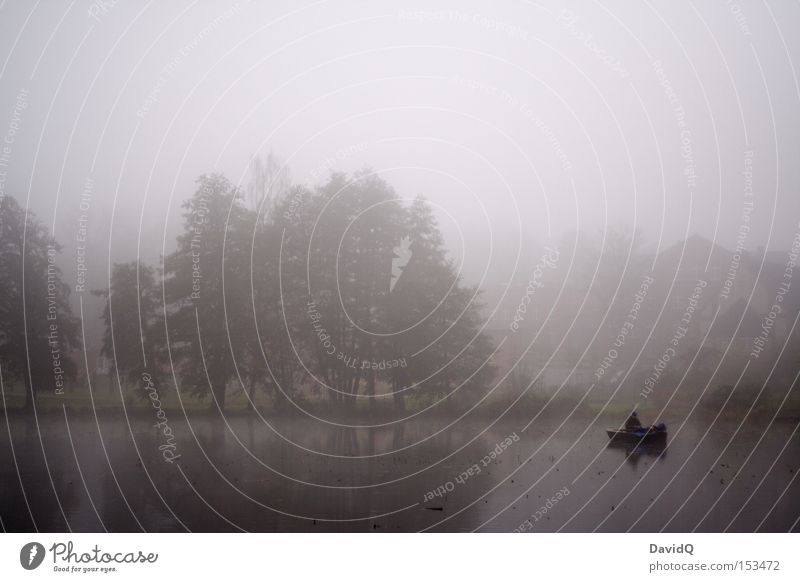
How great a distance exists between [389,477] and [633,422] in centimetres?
162

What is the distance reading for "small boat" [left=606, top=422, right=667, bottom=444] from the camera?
4.84 meters

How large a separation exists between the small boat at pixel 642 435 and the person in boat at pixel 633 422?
17 millimetres

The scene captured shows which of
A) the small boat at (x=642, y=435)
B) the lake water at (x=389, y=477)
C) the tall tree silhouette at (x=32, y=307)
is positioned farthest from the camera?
the small boat at (x=642, y=435)

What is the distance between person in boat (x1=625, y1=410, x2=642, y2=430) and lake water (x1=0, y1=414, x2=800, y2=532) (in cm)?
13

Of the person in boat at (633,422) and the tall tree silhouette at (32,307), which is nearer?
the tall tree silhouette at (32,307)

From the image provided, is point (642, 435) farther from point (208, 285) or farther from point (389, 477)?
point (208, 285)

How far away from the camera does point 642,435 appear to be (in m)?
4.85

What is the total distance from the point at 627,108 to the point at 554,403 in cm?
202

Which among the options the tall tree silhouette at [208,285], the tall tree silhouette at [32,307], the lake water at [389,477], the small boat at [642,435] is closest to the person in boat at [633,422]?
the small boat at [642,435]

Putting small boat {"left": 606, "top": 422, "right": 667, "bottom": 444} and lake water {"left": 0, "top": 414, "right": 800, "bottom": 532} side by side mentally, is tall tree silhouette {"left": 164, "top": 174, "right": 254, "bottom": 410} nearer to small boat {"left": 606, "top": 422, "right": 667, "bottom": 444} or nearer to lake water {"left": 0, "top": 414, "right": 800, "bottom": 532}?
lake water {"left": 0, "top": 414, "right": 800, "bottom": 532}

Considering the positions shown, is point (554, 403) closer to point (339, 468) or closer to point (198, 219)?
point (339, 468)

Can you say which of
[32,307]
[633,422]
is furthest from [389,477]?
[32,307]

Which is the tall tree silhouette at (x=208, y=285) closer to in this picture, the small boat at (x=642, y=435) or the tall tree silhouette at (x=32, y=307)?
the tall tree silhouette at (x=32, y=307)

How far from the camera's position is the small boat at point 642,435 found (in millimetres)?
Result: 4844
